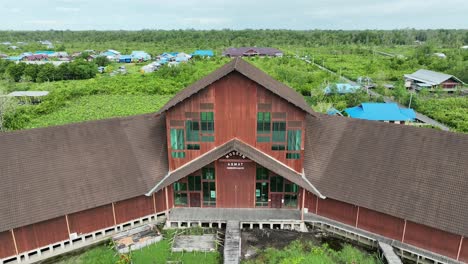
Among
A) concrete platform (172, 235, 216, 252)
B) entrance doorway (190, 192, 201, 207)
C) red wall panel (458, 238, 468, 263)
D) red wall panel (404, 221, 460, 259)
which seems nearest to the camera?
red wall panel (458, 238, 468, 263)

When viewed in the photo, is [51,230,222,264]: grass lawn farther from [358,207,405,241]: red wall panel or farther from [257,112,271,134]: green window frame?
[358,207,405,241]: red wall panel

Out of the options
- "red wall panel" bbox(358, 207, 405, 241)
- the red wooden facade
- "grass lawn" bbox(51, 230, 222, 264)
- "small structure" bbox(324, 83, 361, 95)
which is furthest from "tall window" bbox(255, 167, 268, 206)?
"small structure" bbox(324, 83, 361, 95)

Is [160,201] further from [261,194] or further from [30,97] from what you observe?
[30,97]

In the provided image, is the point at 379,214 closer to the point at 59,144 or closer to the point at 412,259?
the point at 412,259

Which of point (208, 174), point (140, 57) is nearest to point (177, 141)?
point (208, 174)

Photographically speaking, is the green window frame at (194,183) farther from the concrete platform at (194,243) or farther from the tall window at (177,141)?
the concrete platform at (194,243)

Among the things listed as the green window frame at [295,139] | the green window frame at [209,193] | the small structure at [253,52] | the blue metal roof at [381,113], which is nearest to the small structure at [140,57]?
the small structure at [253,52]

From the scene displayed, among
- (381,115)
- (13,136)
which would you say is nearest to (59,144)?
(13,136)
